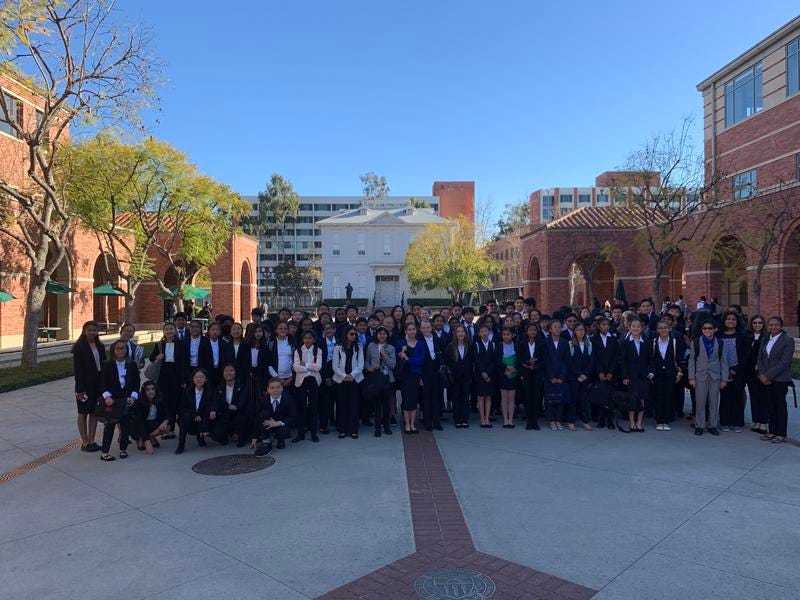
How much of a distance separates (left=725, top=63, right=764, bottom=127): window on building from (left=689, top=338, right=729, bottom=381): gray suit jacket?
80.9 ft

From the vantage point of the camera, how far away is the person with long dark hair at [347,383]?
805cm

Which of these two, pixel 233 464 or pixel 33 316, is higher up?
pixel 33 316

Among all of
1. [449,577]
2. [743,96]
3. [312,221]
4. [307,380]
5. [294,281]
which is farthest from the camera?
[312,221]

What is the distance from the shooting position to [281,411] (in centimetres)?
750

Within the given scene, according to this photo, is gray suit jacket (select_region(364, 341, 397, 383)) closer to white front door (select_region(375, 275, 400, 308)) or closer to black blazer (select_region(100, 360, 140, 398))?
black blazer (select_region(100, 360, 140, 398))

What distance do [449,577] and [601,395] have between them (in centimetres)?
519

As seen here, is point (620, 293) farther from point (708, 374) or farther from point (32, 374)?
point (32, 374)

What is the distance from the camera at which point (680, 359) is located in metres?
8.53

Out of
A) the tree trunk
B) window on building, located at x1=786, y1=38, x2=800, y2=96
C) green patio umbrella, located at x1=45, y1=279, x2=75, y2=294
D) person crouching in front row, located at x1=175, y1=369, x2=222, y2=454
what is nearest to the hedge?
green patio umbrella, located at x1=45, y1=279, x2=75, y2=294

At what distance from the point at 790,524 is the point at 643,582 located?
6.36 ft

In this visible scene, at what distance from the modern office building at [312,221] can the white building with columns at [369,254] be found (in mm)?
14335

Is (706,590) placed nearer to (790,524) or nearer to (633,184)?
(790,524)

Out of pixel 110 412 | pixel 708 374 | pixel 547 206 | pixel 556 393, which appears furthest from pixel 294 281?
pixel 708 374

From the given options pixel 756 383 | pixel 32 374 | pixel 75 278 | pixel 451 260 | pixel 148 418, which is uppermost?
pixel 451 260
